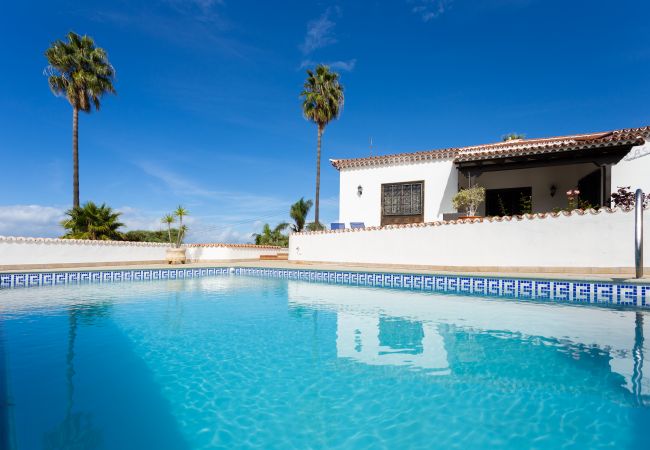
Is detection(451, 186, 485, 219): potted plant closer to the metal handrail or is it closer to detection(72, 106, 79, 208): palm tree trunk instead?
the metal handrail

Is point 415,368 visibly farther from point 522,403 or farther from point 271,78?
point 271,78

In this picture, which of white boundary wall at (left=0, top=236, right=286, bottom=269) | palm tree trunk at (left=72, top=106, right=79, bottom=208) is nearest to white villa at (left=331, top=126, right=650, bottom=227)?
white boundary wall at (left=0, top=236, right=286, bottom=269)

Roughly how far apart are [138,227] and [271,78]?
17.9m

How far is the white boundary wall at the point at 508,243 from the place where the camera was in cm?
916

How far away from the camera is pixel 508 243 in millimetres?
10641

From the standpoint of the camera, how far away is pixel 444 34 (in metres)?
20.6

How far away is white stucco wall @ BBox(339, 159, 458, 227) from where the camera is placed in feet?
49.9

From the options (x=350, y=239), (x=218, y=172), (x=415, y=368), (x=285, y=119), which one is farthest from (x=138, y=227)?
(x=415, y=368)

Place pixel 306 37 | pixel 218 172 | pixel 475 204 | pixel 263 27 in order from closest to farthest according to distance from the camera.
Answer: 1. pixel 475 204
2. pixel 263 27
3. pixel 306 37
4. pixel 218 172

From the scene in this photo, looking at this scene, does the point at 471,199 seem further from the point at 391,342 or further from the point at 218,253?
the point at 218,253

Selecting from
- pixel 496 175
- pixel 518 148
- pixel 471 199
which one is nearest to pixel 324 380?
pixel 471 199

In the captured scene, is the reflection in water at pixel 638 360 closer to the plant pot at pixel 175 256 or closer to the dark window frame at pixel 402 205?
the dark window frame at pixel 402 205

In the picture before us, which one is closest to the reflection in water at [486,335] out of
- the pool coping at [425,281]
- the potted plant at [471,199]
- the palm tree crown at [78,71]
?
the pool coping at [425,281]

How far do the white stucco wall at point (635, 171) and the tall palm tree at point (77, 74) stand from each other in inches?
980
